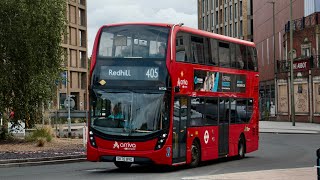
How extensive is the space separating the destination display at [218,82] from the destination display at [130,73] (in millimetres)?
1889

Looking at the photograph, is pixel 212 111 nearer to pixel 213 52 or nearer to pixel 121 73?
pixel 213 52

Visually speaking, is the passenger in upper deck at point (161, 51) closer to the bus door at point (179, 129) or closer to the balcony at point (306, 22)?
the bus door at point (179, 129)

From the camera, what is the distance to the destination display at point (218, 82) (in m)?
18.7

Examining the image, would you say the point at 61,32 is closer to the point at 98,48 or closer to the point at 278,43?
the point at 98,48

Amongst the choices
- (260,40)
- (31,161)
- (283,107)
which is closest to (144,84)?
(31,161)

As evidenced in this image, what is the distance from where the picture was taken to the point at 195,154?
1875 centimetres

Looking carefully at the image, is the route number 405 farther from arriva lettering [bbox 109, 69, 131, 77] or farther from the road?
the road

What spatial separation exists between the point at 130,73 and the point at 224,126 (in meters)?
4.91

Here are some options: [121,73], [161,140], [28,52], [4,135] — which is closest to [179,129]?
[161,140]

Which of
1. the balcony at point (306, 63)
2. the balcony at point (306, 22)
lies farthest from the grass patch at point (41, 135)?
the balcony at point (306, 22)

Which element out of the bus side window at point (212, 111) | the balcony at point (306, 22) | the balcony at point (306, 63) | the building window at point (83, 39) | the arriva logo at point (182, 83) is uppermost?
the building window at point (83, 39)

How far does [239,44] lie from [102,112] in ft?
21.9

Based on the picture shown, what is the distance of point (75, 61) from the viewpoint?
89.3m

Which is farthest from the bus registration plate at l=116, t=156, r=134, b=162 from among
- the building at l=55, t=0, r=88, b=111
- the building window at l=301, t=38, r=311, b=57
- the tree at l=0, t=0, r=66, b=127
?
the building at l=55, t=0, r=88, b=111
